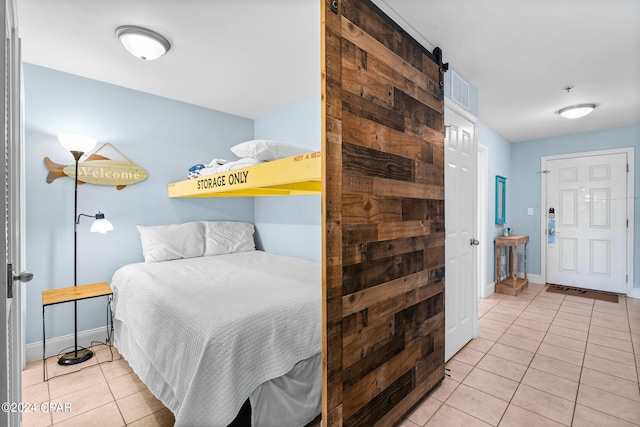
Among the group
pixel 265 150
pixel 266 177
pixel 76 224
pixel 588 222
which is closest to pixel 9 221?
pixel 266 177

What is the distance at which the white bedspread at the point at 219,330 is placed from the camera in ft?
4.53

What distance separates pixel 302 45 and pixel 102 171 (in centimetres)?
223

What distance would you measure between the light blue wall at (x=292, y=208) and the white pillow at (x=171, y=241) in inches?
35.3

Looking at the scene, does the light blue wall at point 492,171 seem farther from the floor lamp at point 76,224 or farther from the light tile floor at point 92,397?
the floor lamp at point 76,224

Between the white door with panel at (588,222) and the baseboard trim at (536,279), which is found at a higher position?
the white door with panel at (588,222)

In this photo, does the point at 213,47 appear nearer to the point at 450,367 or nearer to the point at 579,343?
the point at 450,367

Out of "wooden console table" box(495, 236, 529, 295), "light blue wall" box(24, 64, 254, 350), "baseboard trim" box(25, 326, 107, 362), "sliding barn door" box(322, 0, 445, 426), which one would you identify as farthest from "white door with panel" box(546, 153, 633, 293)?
"baseboard trim" box(25, 326, 107, 362)

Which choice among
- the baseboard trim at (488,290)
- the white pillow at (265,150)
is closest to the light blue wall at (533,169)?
the baseboard trim at (488,290)

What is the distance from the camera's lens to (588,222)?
14.8 feet

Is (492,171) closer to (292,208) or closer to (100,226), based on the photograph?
(292,208)

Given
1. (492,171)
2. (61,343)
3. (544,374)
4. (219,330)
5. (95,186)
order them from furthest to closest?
(492,171) → (95,186) → (61,343) → (544,374) → (219,330)

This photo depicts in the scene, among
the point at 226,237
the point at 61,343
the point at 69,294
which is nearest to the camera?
the point at 69,294

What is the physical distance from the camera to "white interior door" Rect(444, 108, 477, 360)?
7.72 feet

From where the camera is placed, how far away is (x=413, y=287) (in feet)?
5.91
